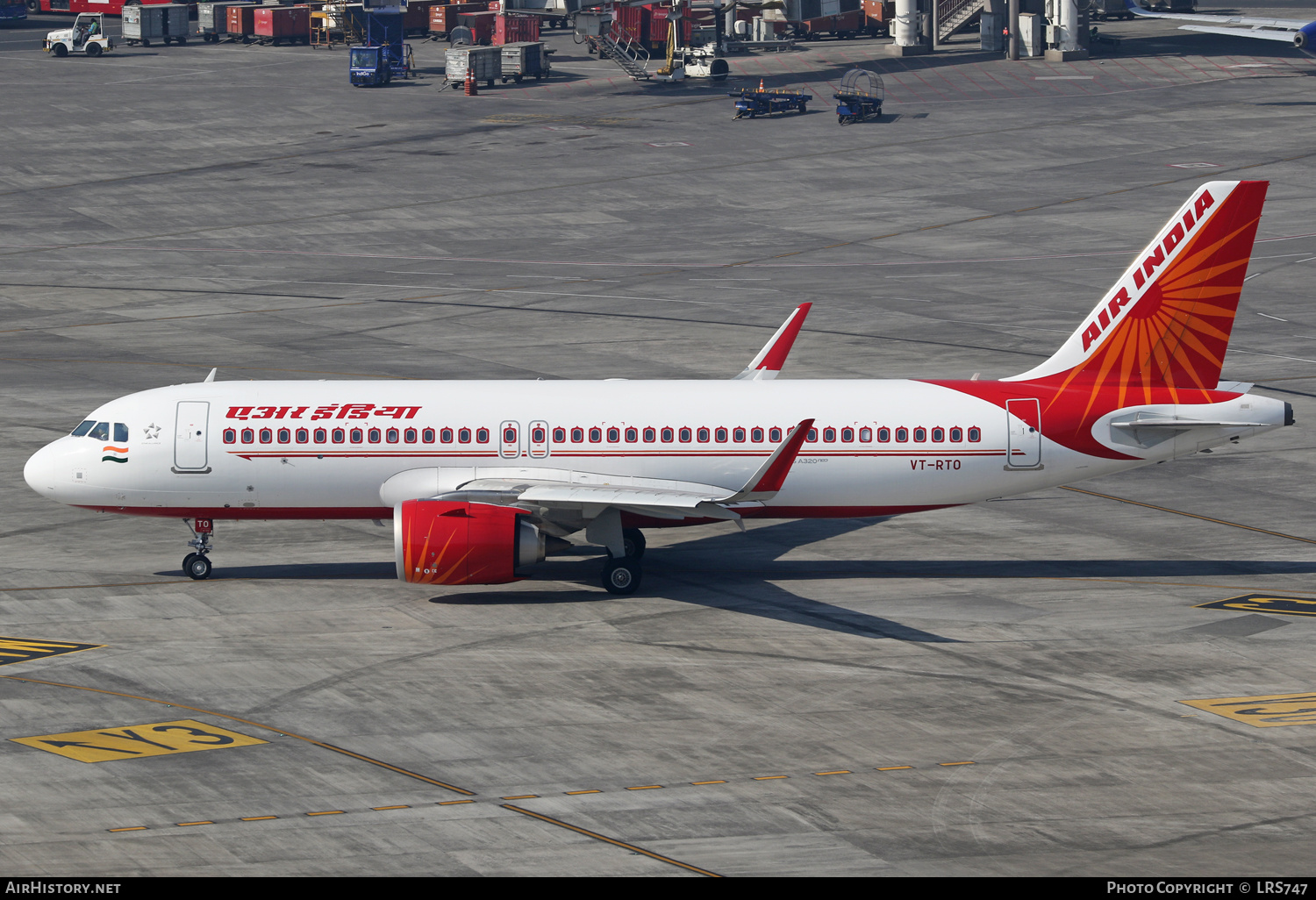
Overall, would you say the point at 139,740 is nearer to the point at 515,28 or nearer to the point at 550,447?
the point at 550,447

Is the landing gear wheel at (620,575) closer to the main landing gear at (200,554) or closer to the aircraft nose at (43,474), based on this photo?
the main landing gear at (200,554)

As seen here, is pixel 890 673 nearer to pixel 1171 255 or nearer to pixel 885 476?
pixel 885 476

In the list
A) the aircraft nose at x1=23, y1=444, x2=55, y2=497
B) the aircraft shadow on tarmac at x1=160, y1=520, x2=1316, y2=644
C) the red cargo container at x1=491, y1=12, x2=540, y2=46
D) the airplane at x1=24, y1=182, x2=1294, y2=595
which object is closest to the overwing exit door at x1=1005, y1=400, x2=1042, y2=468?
the airplane at x1=24, y1=182, x2=1294, y2=595

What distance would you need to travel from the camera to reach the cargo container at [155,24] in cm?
15638

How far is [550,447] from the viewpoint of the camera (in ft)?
135

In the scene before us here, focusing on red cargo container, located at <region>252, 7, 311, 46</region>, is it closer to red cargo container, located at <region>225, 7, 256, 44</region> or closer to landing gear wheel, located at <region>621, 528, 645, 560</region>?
red cargo container, located at <region>225, 7, 256, 44</region>

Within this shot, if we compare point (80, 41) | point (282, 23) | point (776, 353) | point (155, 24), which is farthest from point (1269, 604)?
point (155, 24)

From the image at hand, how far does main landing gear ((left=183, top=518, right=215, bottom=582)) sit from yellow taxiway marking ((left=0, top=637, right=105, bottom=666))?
5.35 meters

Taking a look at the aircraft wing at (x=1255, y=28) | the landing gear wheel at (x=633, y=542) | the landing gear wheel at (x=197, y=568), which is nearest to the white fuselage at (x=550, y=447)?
the landing gear wheel at (x=197, y=568)

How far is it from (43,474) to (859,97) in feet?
285

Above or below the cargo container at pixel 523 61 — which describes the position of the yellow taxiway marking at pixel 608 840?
below

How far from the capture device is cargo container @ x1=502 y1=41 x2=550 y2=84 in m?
136

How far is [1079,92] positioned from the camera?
12606 cm

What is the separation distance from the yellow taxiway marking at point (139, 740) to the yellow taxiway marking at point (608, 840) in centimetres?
629
